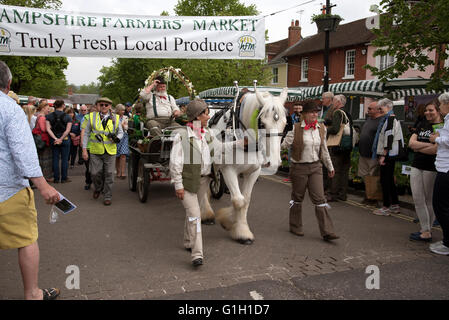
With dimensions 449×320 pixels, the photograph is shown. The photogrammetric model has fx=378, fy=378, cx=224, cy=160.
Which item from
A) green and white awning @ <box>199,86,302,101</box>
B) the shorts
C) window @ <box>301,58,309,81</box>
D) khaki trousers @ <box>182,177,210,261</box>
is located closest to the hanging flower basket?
green and white awning @ <box>199,86,302,101</box>

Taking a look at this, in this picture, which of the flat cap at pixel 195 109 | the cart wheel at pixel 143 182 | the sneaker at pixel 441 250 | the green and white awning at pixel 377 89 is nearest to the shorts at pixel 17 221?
the flat cap at pixel 195 109

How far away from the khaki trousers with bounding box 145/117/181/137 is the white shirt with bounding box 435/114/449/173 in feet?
14.1

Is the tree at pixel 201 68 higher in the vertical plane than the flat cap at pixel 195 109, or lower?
higher

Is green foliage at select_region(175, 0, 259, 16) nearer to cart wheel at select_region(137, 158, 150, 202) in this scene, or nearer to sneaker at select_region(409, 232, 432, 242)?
cart wheel at select_region(137, 158, 150, 202)

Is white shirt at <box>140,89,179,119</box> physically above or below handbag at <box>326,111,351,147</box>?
above

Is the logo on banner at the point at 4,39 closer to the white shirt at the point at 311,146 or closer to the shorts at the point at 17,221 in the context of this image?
the shorts at the point at 17,221

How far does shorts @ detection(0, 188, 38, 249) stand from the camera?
2.92 metres

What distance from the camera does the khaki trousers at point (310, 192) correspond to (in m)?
5.18

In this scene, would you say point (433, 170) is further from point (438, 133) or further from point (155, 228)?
point (155, 228)

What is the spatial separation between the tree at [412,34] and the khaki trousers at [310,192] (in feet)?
12.9

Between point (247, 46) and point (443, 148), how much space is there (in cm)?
384

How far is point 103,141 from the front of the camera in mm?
7266

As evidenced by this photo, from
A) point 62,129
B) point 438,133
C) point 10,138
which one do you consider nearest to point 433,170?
point 438,133
